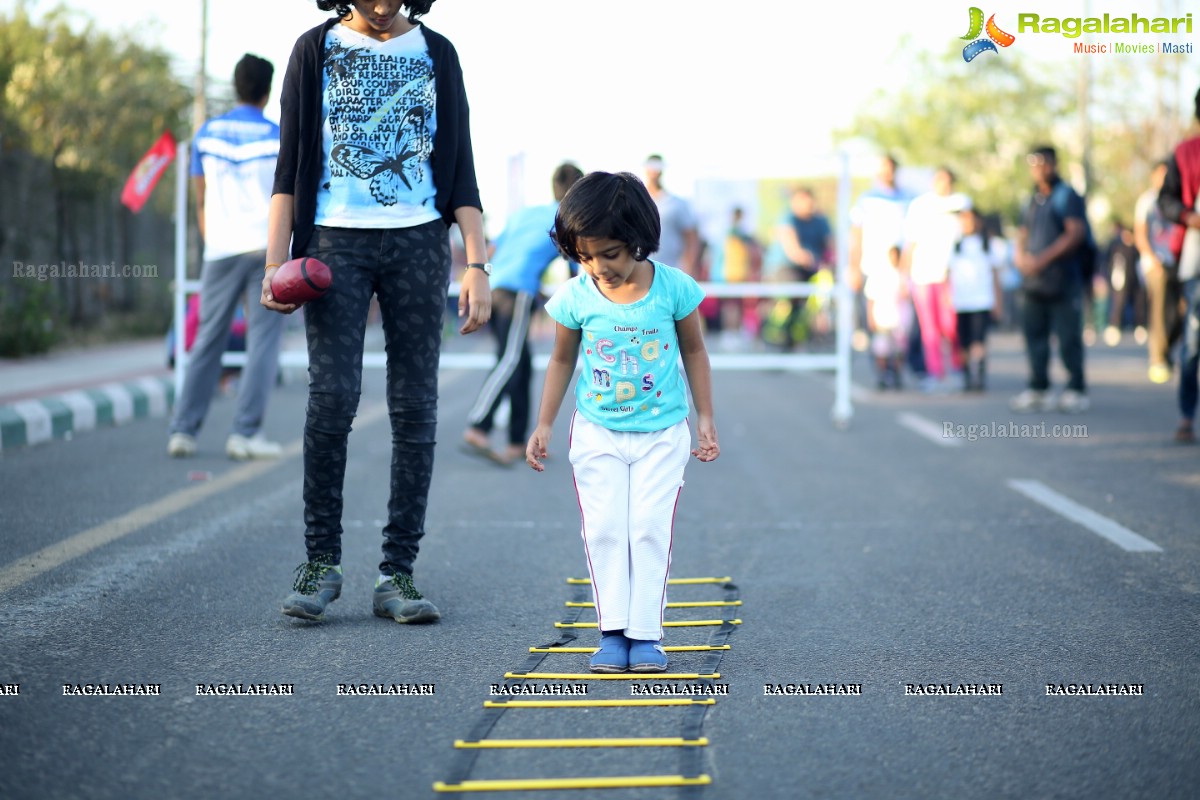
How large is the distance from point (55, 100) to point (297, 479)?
10030 mm

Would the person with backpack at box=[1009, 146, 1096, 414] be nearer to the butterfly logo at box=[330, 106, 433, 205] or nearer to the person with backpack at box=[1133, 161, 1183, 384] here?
the person with backpack at box=[1133, 161, 1183, 384]

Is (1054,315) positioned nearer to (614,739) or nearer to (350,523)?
(350,523)

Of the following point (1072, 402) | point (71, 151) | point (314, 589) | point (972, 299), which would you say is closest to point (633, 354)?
point (314, 589)

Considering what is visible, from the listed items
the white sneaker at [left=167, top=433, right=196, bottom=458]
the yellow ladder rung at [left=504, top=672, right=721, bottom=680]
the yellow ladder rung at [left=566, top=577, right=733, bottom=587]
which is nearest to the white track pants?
the yellow ladder rung at [left=504, top=672, right=721, bottom=680]

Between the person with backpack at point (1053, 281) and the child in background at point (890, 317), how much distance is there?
204 cm

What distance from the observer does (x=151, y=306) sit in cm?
2095

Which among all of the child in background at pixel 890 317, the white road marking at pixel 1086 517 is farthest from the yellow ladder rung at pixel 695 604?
the child in background at pixel 890 317

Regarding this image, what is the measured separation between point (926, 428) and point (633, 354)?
7.08 m

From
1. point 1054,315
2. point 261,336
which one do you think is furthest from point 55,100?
point 1054,315

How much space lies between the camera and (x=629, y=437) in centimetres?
398

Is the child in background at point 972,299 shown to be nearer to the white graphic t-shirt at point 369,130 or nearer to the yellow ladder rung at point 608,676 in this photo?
the white graphic t-shirt at point 369,130

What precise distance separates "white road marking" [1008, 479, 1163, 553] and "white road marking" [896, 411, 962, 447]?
1.83m

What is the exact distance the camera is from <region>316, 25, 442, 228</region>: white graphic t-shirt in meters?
4.42

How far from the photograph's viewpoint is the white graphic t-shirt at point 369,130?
14.5ft
